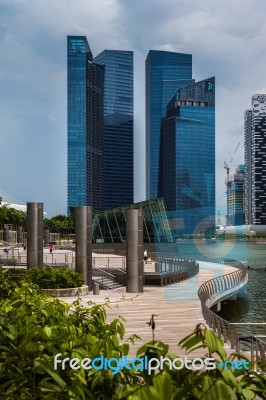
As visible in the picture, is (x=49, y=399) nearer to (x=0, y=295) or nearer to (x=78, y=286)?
(x=0, y=295)

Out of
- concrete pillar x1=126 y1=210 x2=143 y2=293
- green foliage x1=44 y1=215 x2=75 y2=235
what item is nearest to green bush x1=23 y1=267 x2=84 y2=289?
concrete pillar x1=126 y1=210 x2=143 y2=293

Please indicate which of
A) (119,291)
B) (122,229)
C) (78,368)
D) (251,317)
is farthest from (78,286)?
(122,229)

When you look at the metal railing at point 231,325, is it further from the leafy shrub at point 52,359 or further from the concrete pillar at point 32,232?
the concrete pillar at point 32,232

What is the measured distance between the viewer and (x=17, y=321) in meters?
5.25

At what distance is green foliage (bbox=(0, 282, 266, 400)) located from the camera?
2545 mm

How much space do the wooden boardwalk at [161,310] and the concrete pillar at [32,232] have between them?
16.1 ft

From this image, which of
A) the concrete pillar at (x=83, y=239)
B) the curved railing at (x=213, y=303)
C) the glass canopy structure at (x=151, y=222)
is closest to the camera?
the curved railing at (x=213, y=303)

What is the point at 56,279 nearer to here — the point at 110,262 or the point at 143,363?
the point at 110,262

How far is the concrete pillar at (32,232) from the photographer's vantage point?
31.0m

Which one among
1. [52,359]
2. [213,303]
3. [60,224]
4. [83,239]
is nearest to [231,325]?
[52,359]

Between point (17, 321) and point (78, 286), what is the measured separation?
22.6m

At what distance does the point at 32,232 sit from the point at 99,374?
28412 mm

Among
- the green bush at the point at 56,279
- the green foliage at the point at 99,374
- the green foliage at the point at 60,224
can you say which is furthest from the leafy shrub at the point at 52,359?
the green foliage at the point at 60,224

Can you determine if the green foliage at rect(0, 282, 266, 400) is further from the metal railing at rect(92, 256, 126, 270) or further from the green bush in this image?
the metal railing at rect(92, 256, 126, 270)
